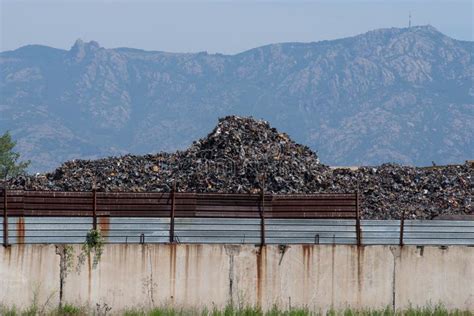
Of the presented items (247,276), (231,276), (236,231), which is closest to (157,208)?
(236,231)

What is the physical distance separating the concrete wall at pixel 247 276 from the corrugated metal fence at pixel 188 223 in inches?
25.7

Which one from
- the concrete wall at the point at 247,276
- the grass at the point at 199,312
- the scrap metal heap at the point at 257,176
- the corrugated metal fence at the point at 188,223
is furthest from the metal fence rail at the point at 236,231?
the scrap metal heap at the point at 257,176

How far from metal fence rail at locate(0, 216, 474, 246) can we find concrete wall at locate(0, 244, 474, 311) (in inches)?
30.4

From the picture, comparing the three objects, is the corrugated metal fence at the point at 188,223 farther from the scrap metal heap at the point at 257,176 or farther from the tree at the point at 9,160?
the tree at the point at 9,160

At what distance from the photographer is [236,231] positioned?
2708 cm

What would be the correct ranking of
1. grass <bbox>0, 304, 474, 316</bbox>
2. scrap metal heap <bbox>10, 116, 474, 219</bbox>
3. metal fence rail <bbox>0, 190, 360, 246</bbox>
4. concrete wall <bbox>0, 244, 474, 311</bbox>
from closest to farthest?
grass <bbox>0, 304, 474, 316</bbox> < concrete wall <bbox>0, 244, 474, 311</bbox> < metal fence rail <bbox>0, 190, 360, 246</bbox> < scrap metal heap <bbox>10, 116, 474, 219</bbox>

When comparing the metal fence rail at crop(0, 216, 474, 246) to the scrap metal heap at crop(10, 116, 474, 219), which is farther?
the scrap metal heap at crop(10, 116, 474, 219)

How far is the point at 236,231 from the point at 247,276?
5.47 feet

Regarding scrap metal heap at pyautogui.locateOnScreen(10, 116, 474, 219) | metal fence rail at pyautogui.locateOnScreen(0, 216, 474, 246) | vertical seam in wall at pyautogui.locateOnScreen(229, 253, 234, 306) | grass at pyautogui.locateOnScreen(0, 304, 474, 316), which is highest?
scrap metal heap at pyautogui.locateOnScreen(10, 116, 474, 219)

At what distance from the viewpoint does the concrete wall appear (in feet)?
81.2

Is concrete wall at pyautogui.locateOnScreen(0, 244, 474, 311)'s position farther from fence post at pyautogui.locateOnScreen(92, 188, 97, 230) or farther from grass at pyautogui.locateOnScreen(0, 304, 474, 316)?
fence post at pyautogui.locateOnScreen(92, 188, 97, 230)

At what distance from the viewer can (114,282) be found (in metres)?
25.1

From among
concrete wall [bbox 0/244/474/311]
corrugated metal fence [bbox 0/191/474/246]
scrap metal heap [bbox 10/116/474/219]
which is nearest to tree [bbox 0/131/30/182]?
scrap metal heap [bbox 10/116/474/219]

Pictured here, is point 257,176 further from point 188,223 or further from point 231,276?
point 231,276
